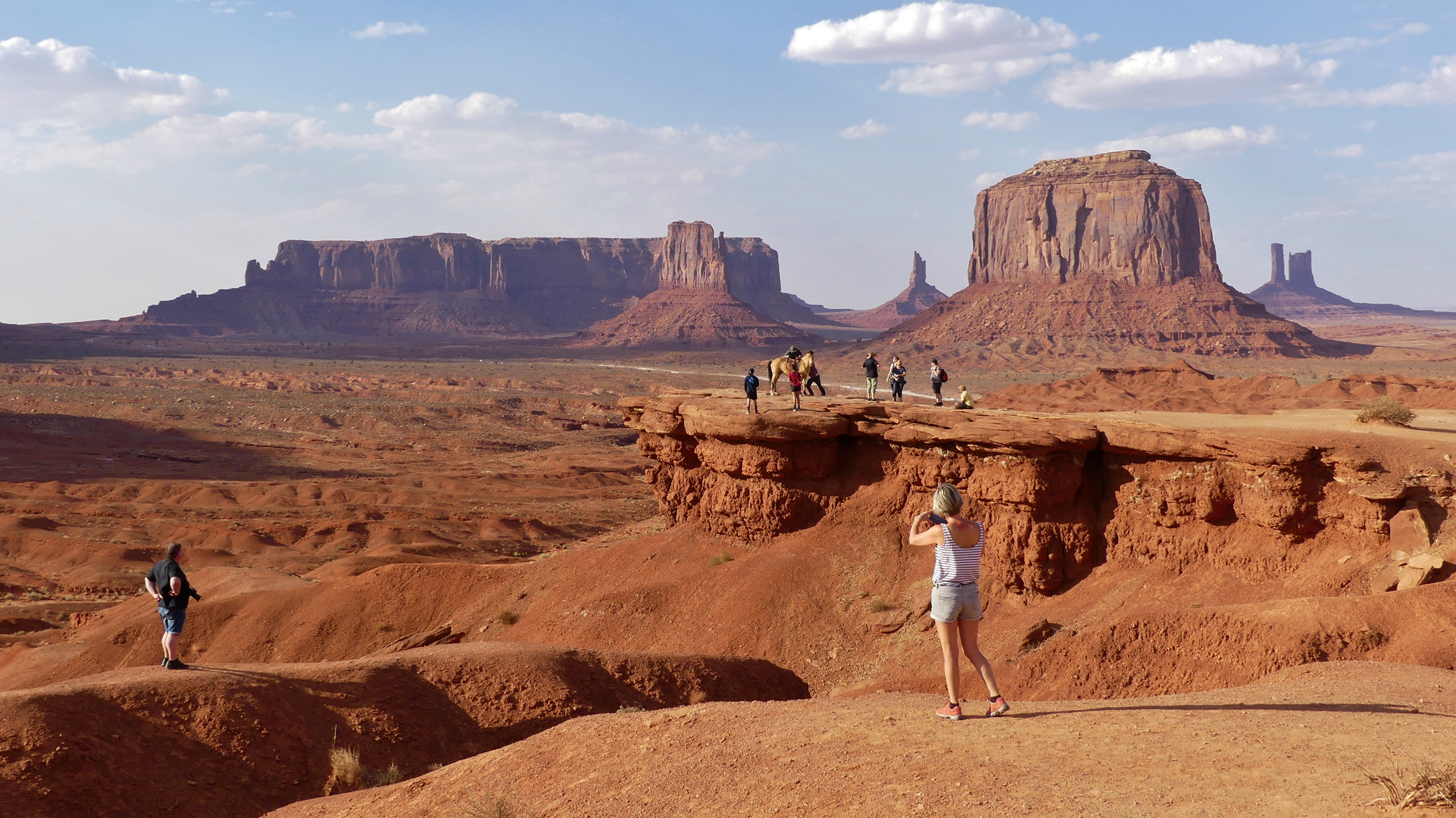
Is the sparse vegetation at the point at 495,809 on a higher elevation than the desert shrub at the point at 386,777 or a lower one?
higher

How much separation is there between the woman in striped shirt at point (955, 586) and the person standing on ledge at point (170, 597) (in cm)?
883

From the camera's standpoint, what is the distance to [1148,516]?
17.4 meters

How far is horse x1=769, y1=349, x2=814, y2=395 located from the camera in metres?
22.6

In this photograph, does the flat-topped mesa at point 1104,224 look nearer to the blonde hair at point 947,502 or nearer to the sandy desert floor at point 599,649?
the sandy desert floor at point 599,649

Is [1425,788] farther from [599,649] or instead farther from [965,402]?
[965,402]

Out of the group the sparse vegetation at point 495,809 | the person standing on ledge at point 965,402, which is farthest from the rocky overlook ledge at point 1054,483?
the sparse vegetation at point 495,809

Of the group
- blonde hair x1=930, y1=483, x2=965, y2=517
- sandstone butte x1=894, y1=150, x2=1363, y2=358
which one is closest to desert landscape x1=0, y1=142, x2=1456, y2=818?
blonde hair x1=930, y1=483, x2=965, y2=517

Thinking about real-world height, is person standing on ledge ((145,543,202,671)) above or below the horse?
below

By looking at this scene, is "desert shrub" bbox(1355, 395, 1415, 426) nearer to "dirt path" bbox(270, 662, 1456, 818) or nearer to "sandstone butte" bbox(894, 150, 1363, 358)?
"dirt path" bbox(270, 662, 1456, 818)

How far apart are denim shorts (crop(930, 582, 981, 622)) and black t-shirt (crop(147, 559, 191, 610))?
8.98 metres

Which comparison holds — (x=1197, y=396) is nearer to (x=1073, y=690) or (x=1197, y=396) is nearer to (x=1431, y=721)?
(x=1073, y=690)

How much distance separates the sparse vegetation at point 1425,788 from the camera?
215 inches

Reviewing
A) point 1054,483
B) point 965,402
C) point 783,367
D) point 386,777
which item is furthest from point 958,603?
point 783,367

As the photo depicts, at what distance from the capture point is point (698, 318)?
173 meters
